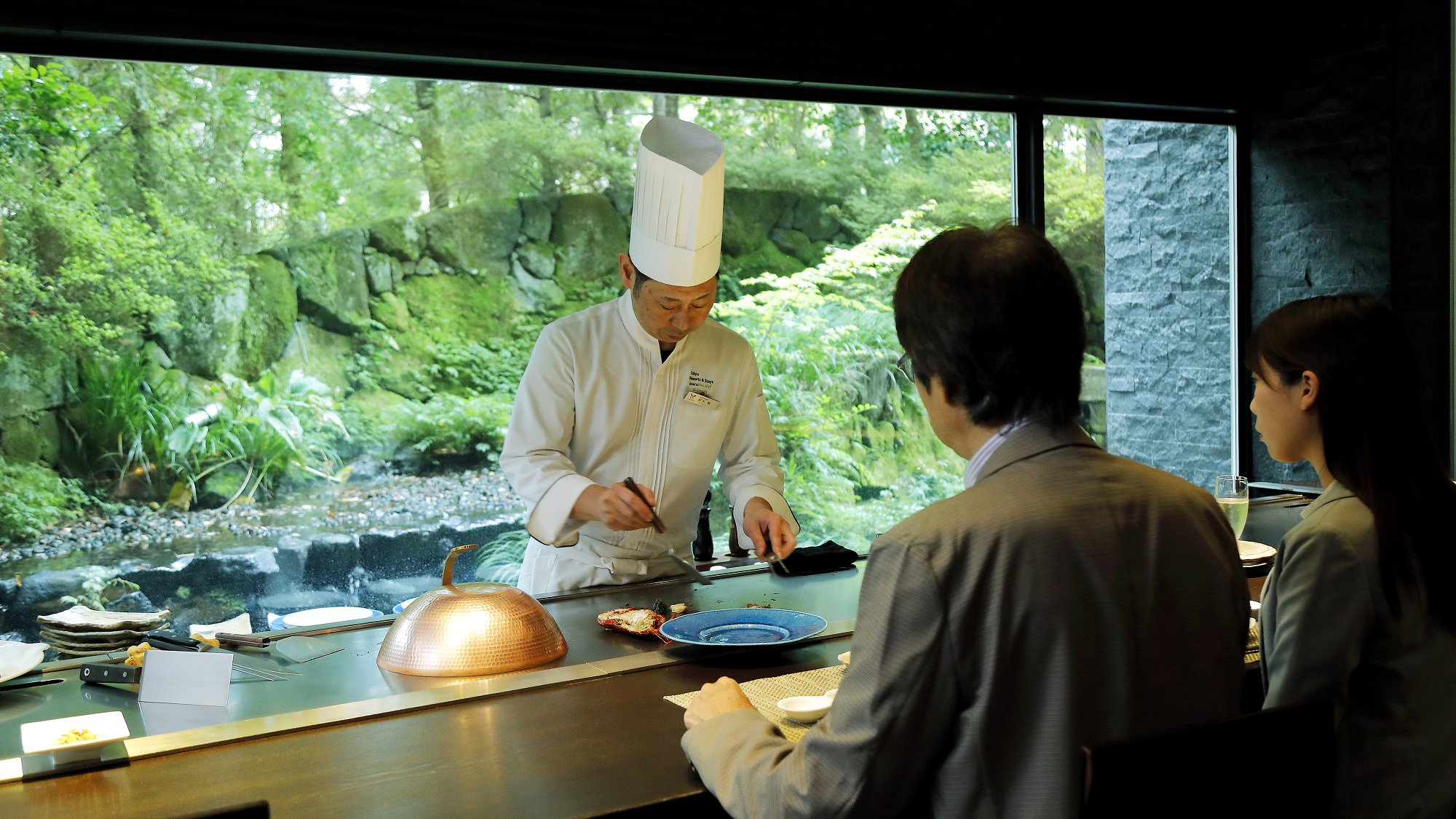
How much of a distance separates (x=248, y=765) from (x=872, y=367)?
121 inches

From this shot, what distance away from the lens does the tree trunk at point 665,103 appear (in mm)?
3787

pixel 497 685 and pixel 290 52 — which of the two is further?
pixel 290 52

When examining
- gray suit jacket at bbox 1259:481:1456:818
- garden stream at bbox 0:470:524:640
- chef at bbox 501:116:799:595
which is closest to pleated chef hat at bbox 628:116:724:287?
chef at bbox 501:116:799:595

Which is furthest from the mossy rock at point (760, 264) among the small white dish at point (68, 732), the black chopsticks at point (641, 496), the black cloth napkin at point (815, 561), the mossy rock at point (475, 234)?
the small white dish at point (68, 732)

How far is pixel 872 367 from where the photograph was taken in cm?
430

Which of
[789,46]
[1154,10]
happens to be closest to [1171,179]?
[1154,10]

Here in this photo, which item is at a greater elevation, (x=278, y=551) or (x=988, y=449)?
(x=988, y=449)

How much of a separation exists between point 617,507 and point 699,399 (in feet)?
1.85

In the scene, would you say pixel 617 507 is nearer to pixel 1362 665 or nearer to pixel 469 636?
pixel 469 636

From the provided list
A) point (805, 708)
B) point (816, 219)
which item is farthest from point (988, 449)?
point (816, 219)

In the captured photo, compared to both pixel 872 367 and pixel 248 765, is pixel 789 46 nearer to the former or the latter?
pixel 872 367

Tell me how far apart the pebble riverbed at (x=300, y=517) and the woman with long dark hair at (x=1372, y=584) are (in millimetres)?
2580

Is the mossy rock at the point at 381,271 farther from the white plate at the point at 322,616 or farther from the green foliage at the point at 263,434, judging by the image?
the white plate at the point at 322,616

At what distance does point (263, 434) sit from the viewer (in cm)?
340
